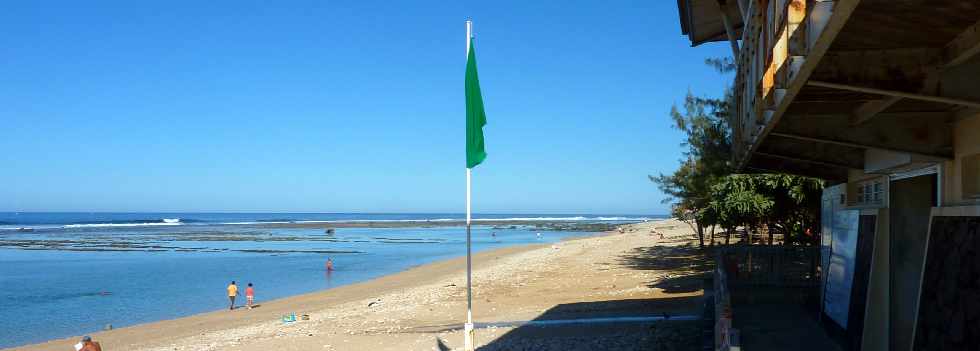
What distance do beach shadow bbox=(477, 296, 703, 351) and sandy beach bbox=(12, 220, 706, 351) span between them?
0.18ft

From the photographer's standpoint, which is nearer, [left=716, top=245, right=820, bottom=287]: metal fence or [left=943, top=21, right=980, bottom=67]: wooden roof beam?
[left=943, top=21, right=980, bottom=67]: wooden roof beam

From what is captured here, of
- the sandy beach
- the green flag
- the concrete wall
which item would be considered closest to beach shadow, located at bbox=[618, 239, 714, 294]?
the sandy beach

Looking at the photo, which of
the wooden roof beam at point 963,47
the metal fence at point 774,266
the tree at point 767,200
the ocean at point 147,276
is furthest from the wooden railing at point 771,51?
the ocean at point 147,276

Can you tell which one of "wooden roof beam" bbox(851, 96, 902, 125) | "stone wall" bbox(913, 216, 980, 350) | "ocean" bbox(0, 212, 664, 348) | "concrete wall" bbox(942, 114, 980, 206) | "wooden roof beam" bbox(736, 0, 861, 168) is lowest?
"ocean" bbox(0, 212, 664, 348)

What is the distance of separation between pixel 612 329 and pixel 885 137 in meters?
8.53

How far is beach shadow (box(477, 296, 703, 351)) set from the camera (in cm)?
1330

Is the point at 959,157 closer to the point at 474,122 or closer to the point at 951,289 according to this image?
the point at 951,289

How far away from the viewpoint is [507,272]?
34781mm

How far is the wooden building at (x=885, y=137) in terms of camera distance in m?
4.40

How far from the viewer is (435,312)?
20828mm

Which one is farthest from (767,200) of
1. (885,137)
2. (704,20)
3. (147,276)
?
(147,276)

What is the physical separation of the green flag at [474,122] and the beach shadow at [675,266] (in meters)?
7.94

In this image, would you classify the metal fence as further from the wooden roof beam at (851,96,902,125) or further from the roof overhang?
the wooden roof beam at (851,96,902,125)

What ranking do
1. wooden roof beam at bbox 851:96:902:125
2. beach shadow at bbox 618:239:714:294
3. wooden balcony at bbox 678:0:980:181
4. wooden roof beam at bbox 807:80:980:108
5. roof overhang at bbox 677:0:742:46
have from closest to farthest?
wooden balcony at bbox 678:0:980:181, wooden roof beam at bbox 807:80:980:108, wooden roof beam at bbox 851:96:902:125, roof overhang at bbox 677:0:742:46, beach shadow at bbox 618:239:714:294
